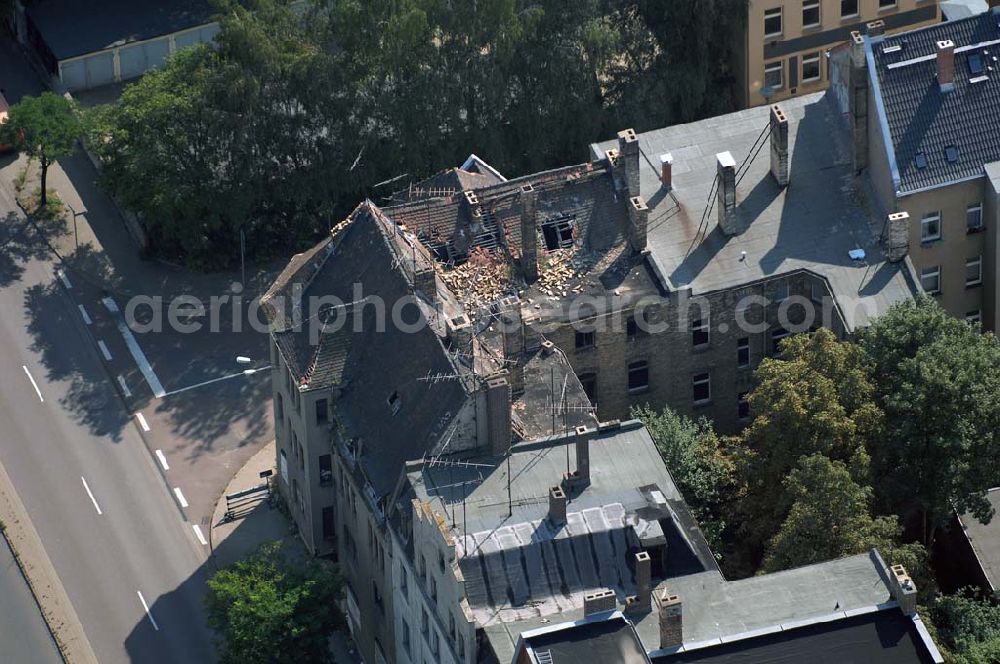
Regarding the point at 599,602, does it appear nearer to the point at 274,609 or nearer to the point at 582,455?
the point at 582,455

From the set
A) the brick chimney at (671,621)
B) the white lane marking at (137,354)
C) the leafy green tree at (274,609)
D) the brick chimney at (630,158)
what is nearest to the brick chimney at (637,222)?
the brick chimney at (630,158)

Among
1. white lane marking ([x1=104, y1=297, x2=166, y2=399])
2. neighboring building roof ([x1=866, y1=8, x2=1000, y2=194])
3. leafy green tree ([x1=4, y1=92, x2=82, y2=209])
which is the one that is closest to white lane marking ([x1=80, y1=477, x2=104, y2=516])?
white lane marking ([x1=104, y1=297, x2=166, y2=399])

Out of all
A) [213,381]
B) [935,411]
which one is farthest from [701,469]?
[213,381]

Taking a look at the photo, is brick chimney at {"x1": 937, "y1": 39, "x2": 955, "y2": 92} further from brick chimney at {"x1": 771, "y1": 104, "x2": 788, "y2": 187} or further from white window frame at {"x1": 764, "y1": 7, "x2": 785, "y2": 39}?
white window frame at {"x1": 764, "y1": 7, "x2": 785, "y2": 39}

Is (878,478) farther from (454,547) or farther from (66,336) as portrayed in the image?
(66,336)

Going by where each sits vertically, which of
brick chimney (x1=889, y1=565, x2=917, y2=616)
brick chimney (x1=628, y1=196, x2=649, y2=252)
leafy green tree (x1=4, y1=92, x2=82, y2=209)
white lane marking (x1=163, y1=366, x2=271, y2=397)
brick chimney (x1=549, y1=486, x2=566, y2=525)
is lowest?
brick chimney (x1=889, y1=565, x2=917, y2=616)

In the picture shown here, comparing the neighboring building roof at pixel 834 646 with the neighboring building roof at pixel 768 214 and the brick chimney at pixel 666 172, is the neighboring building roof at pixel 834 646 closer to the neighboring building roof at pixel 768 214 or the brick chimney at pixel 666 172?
the neighboring building roof at pixel 768 214

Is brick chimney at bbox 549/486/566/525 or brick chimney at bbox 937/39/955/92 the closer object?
brick chimney at bbox 549/486/566/525
